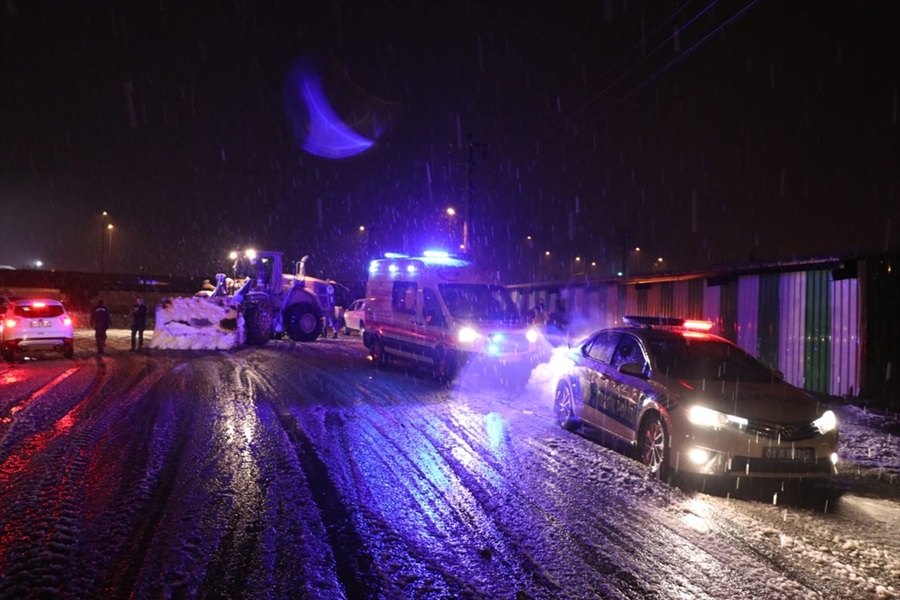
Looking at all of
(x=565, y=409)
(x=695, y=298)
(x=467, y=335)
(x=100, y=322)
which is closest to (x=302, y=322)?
(x=100, y=322)

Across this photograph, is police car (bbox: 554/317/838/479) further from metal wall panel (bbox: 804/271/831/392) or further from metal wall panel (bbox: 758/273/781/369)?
metal wall panel (bbox: 758/273/781/369)

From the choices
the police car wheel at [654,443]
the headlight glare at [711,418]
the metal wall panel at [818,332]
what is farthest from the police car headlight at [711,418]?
the metal wall panel at [818,332]

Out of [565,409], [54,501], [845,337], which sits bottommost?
[54,501]

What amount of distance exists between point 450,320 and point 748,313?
701cm

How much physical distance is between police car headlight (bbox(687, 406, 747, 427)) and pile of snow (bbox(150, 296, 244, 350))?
17.3 metres

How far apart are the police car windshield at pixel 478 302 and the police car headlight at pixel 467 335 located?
49 cm

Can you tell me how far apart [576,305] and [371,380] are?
12.3 metres

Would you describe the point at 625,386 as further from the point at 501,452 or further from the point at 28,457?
the point at 28,457

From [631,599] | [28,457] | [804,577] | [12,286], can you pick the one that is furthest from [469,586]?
[12,286]

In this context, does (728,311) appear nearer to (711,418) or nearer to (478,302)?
(478,302)

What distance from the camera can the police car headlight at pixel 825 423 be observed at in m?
6.08

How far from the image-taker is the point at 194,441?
7559 mm

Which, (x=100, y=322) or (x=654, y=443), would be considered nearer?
(x=654, y=443)

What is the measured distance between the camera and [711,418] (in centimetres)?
607
